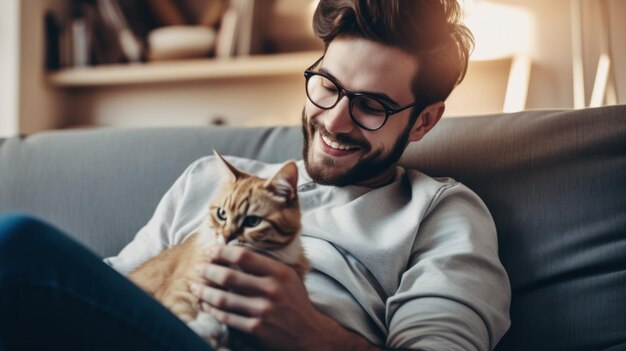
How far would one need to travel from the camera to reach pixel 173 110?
2604mm

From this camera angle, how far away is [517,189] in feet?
3.59

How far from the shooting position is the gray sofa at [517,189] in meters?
1.00

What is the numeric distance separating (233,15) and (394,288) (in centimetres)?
160

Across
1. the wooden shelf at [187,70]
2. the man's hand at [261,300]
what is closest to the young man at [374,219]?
the man's hand at [261,300]

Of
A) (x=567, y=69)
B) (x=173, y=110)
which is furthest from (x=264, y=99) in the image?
(x=567, y=69)

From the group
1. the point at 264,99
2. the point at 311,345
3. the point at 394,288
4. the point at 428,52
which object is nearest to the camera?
the point at 311,345

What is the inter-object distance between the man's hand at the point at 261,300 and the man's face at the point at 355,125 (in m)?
0.29

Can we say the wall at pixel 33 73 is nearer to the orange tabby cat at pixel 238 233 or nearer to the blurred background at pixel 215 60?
the blurred background at pixel 215 60

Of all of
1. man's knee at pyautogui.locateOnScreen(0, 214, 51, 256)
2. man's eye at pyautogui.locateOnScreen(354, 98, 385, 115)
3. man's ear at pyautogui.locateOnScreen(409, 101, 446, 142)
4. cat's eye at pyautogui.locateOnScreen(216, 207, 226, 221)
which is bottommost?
cat's eye at pyautogui.locateOnScreen(216, 207, 226, 221)

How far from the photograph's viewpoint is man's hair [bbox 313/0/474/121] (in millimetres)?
1023

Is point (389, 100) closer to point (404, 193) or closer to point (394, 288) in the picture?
point (404, 193)

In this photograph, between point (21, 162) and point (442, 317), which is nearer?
point (442, 317)

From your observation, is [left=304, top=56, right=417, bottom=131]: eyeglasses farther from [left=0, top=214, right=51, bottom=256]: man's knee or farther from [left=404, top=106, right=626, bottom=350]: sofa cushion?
[left=0, top=214, right=51, bottom=256]: man's knee

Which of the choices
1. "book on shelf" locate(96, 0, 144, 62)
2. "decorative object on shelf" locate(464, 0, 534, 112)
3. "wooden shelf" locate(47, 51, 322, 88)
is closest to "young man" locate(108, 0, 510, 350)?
"decorative object on shelf" locate(464, 0, 534, 112)
